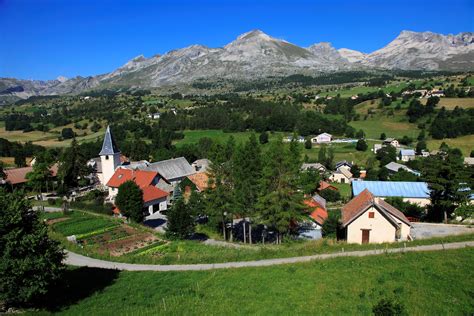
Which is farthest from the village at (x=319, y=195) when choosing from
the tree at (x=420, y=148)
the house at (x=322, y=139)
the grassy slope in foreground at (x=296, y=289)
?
the house at (x=322, y=139)

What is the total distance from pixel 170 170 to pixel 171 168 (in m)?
0.49

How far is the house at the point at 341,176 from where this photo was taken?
245 ft

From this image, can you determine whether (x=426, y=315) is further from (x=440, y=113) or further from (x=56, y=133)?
(x=56, y=133)

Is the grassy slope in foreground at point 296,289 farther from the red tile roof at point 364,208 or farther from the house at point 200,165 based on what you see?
the house at point 200,165

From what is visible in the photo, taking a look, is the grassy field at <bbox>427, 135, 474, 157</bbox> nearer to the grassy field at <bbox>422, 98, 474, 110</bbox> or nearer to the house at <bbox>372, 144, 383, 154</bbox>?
the house at <bbox>372, 144, 383, 154</bbox>

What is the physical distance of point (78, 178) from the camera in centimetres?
6012

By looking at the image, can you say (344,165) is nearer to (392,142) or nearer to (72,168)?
(392,142)

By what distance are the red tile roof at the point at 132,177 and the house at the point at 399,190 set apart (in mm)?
27094

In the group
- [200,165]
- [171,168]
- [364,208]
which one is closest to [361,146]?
[200,165]

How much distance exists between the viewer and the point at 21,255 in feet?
51.8

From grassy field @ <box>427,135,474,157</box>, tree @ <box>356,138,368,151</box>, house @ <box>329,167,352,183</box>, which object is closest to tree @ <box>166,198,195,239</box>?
house @ <box>329,167,352,183</box>

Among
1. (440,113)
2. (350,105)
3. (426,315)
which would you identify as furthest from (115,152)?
(350,105)

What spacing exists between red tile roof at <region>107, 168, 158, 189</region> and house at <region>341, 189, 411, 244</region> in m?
29.5

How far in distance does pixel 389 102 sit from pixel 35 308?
14042 centimetres
